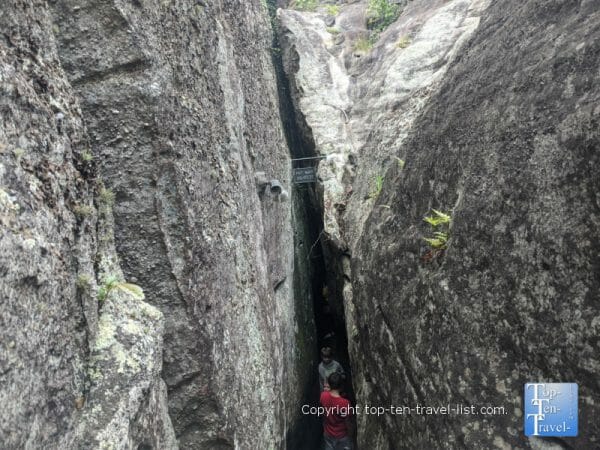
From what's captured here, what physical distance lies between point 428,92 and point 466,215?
4809mm

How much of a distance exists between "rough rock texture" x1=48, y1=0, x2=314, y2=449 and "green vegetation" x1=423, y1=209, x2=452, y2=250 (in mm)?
2348

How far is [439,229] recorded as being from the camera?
4.94 m

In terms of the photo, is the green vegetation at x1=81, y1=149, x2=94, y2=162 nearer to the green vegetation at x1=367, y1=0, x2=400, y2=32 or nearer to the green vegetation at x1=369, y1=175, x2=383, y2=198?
the green vegetation at x1=369, y1=175, x2=383, y2=198

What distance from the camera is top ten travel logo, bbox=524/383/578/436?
3.25m

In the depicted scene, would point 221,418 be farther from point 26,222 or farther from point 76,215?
point 26,222

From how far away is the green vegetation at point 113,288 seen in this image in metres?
3.34

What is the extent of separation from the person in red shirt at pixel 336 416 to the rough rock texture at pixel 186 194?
78 cm

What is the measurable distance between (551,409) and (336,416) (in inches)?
160

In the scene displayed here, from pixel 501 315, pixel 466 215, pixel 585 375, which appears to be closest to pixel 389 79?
pixel 466 215

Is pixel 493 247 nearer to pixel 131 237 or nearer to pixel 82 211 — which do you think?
pixel 131 237

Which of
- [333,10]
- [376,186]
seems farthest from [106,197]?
[333,10]

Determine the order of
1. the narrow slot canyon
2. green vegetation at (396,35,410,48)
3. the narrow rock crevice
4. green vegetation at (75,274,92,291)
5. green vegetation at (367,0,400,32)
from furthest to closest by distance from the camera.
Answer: green vegetation at (367,0,400,32) → green vegetation at (396,35,410,48) → the narrow rock crevice → green vegetation at (75,274,92,291) → the narrow slot canyon

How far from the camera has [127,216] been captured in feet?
13.1

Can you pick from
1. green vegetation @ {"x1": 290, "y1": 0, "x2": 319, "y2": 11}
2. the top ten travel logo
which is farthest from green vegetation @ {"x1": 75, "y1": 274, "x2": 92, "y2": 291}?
green vegetation @ {"x1": 290, "y1": 0, "x2": 319, "y2": 11}
